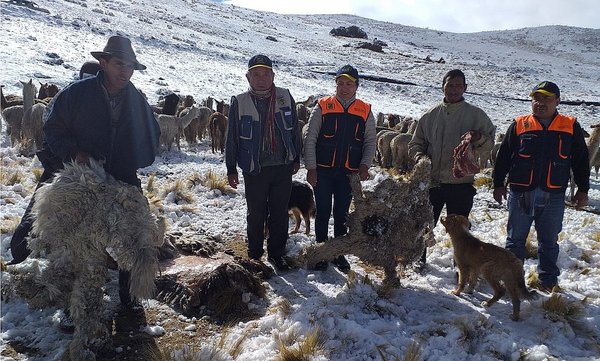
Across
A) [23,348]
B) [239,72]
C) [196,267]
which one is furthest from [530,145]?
[239,72]

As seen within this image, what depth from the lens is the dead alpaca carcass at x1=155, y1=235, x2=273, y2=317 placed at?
3.96 m

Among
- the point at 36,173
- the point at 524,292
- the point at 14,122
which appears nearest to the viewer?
the point at 524,292

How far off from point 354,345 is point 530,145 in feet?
8.24

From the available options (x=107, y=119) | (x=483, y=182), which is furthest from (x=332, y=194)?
(x=483, y=182)

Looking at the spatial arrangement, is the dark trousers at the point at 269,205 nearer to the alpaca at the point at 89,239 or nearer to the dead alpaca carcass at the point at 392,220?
the dead alpaca carcass at the point at 392,220

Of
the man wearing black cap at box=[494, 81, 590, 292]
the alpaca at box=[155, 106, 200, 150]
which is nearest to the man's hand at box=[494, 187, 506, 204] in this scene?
the man wearing black cap at box=[494, 81, 590, 292]

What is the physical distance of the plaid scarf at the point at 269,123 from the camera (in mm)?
4645

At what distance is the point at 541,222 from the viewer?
14.6 feet

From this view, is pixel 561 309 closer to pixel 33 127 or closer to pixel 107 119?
pixel 107 119

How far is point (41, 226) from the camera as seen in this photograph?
304 centimetres

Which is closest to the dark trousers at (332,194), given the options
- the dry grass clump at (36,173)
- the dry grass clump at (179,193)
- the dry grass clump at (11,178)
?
the dry grass clump at (179,193)

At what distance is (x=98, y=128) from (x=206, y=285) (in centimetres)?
161

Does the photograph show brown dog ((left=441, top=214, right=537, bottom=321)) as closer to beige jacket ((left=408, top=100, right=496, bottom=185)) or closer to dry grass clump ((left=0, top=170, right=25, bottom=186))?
beige jacket ((left=408, top=100, right=496, bottom=185))

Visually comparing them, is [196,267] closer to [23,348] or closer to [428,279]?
[23,348]
